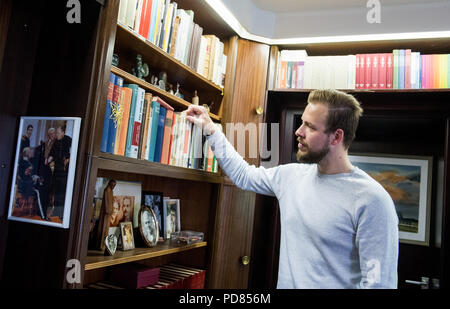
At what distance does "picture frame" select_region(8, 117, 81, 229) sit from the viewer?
1.18 m

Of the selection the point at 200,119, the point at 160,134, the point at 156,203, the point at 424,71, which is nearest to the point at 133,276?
the point at 156,203

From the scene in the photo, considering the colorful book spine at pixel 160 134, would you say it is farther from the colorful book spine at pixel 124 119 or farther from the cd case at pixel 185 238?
the cd case at pixel 185 238

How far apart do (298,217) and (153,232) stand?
70 centimetres

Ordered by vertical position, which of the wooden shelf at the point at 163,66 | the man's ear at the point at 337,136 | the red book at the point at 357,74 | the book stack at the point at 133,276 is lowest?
the book stack at the point at 133,276

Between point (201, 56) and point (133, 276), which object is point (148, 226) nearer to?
point (133, 276)

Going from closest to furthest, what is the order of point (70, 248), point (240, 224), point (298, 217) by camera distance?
point (70, 248) → point (298, 217) → point (240, 224)

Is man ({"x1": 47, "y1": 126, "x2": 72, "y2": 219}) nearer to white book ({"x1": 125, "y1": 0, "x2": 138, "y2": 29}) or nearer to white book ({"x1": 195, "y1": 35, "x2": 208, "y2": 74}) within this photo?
white book ({"x1": 125, "y1": 0, "x2": 138, "y2": 29})

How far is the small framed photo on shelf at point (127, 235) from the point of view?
155cm

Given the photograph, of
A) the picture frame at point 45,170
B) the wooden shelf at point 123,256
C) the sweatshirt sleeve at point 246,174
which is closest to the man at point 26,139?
the picture frame at point 45,170

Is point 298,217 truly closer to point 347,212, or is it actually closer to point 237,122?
point 347,212

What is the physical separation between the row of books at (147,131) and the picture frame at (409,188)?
48.9 inches

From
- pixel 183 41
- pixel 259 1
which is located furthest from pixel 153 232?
pixel 259 1

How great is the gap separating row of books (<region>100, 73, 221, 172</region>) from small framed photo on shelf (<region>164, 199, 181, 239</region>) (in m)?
0.29

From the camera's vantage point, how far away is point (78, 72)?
1.22 metres
